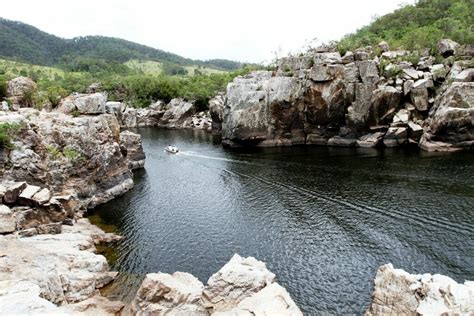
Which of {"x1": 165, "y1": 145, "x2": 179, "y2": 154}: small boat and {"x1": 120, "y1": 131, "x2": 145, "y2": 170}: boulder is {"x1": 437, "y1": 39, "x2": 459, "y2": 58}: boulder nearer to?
{"x1": 165, "y1": 145, "x2": 179, "y2": 154}: small boat

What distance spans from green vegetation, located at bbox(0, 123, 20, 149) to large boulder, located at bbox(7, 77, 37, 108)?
1907cm

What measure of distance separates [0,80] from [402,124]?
62535mm

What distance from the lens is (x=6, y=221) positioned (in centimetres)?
2723

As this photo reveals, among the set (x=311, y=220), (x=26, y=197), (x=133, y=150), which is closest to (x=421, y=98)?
(x=311, y=220)

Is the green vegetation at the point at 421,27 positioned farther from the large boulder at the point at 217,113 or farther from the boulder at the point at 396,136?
the large boulder at the point at 217,113

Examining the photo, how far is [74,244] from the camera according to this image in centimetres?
2873

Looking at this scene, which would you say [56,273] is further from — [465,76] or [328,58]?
[465,76]

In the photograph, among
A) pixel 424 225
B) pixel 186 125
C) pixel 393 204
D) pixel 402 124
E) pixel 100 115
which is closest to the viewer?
pixel 424 225

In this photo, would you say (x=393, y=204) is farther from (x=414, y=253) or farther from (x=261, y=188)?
(x=261, y=188)

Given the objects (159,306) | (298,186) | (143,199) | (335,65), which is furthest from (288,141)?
(159,306)

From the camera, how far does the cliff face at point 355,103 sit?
5881cm

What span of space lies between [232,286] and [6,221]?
18.5m

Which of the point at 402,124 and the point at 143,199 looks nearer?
the point at 143,199

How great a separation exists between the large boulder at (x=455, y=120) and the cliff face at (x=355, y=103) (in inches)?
5.3
